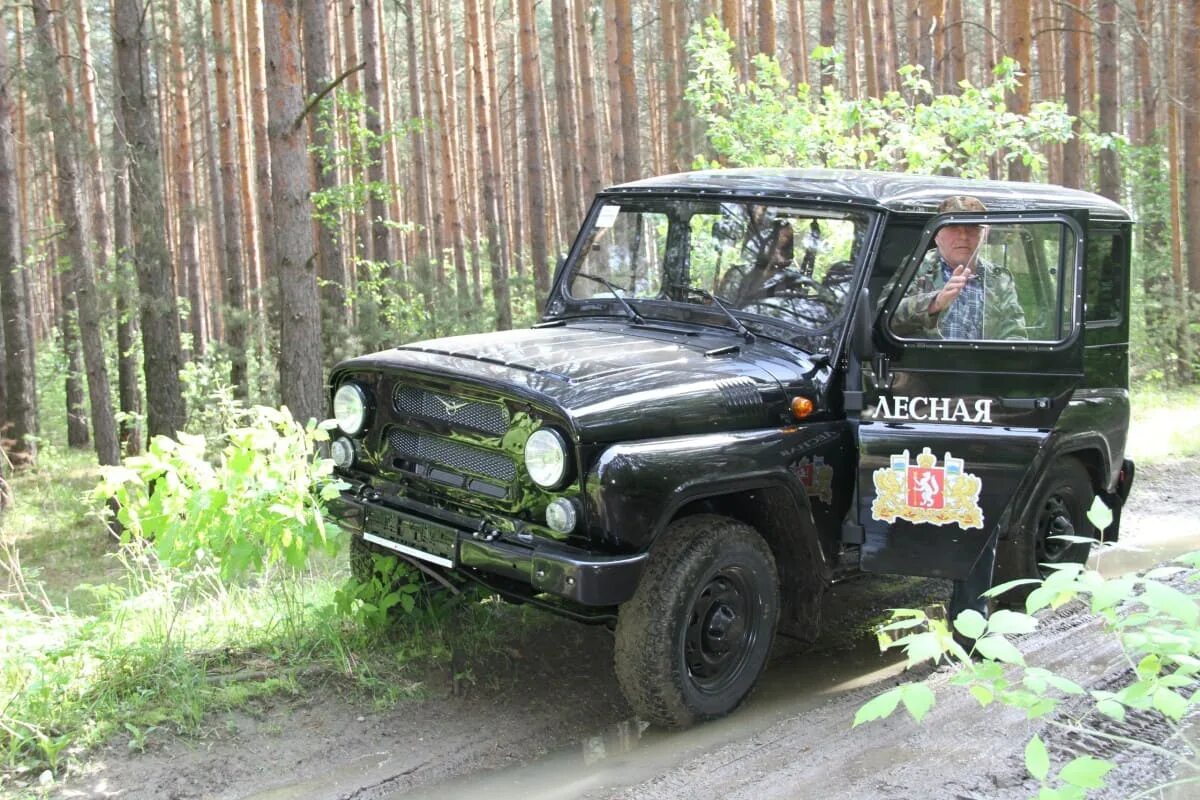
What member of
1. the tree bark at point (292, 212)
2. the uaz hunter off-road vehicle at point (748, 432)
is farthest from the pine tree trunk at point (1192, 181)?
the tree bark at point (292, 212)

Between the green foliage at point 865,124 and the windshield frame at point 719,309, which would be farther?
the green foliage at point 865,124

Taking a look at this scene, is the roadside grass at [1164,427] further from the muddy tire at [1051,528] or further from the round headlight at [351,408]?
the round headlight at [351,408]

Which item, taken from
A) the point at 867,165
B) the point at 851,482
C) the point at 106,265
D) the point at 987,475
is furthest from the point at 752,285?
the point at 106,265

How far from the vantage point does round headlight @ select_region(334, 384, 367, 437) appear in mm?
5141

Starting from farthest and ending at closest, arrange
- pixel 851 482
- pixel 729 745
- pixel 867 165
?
pixel 867 165 → pixel 851 482 → pixel 729 745

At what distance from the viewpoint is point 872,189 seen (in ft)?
18.0

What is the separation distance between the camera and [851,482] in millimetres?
5215

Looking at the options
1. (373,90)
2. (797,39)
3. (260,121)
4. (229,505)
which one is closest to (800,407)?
(229,505)

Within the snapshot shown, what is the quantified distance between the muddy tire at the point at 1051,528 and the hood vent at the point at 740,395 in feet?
5.05

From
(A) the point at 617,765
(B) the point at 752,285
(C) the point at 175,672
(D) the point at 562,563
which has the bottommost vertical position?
(A) the point at 617,765

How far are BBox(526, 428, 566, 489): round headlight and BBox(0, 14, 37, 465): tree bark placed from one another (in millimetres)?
11708

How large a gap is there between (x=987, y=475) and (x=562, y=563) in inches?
78.7

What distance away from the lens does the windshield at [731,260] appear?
17.6ft

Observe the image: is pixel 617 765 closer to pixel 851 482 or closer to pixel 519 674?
pixel 519 674
